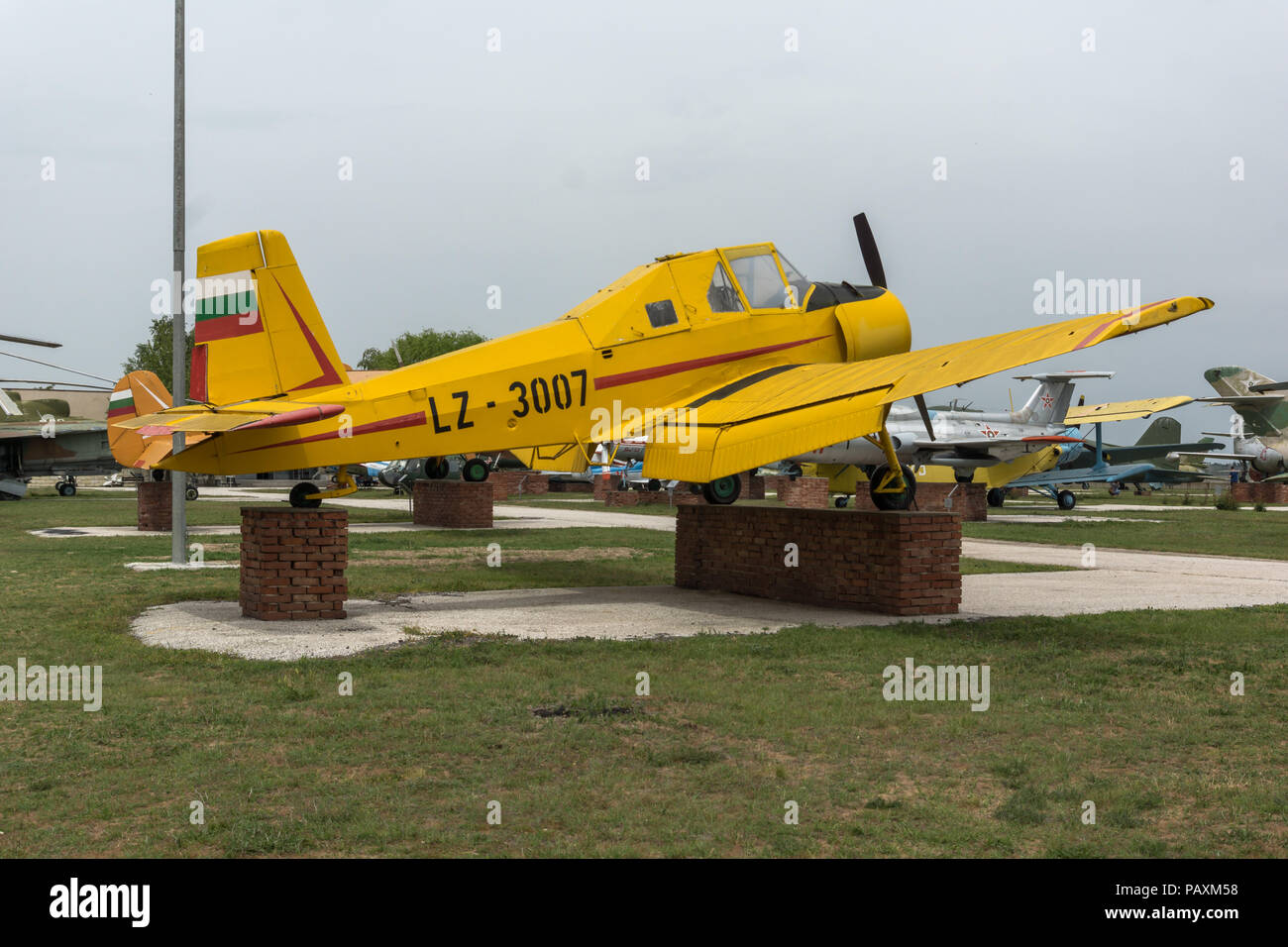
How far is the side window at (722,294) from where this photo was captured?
14312mm

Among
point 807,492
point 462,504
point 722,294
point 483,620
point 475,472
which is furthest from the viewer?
point 807,492

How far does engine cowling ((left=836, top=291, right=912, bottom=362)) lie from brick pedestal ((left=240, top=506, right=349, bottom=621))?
7481mm

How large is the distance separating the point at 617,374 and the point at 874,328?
4042 mm

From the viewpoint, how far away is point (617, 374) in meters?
13.6

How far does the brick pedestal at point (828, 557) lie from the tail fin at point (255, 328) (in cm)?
565

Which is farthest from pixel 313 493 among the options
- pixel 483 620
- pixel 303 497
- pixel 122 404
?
pixel 122 404

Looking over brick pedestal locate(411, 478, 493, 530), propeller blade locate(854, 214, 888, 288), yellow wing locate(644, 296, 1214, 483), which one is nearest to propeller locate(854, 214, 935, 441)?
propeller blade locate(854, 214, 888, 288)

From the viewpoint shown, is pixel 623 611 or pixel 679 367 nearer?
pixel 623 611

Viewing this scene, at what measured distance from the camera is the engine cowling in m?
15.1

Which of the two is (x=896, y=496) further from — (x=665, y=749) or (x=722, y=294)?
(x=665, y=749)

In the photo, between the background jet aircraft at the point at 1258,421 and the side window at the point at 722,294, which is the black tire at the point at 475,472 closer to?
the side window at the point at 722,294

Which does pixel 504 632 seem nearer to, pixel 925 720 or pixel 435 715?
pixel 435 715
